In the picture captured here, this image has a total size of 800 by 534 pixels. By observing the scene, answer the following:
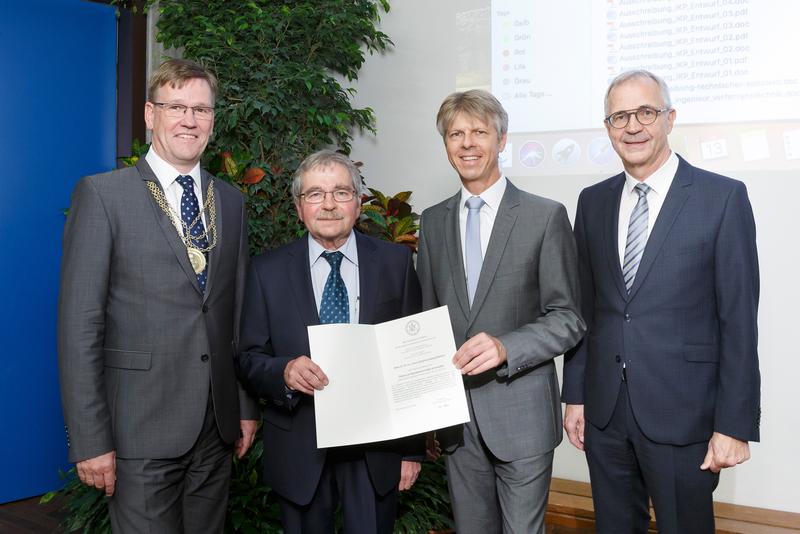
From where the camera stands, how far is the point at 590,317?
2.06 metres

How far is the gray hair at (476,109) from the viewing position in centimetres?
193

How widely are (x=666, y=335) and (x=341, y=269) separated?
0.92 metres

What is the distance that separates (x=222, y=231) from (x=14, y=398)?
2563 mm

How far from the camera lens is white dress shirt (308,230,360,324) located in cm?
195

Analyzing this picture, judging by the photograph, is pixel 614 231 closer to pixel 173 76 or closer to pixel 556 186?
pixel 173 76

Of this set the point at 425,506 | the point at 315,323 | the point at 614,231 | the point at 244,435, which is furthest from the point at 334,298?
the point at 425,506

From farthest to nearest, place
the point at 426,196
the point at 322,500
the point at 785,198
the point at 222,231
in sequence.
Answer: the point at 426,196 → the point at 785,198 → the point at 222,231 → the point at 322,500

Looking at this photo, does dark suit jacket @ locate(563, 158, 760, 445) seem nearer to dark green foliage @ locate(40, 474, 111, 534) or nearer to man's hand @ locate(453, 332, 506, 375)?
man's hand @ locate(453, 332, 506, 375)

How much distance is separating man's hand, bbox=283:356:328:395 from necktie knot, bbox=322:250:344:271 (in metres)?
0.30

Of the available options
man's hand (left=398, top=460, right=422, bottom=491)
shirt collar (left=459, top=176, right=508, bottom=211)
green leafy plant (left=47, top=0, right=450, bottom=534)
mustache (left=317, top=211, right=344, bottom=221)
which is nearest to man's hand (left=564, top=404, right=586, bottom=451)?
man's hand (left=398, top=460, right=422, bottom=491)

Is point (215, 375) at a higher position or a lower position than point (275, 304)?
lower

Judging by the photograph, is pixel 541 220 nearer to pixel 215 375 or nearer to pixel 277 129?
pixel 215 375

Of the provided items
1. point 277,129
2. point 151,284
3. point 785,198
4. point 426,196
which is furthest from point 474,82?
point 151,284

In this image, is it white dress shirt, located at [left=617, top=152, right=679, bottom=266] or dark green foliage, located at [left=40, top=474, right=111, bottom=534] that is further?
dark green foliage, located at [left=40, top=474, right=111, bottom=534]
